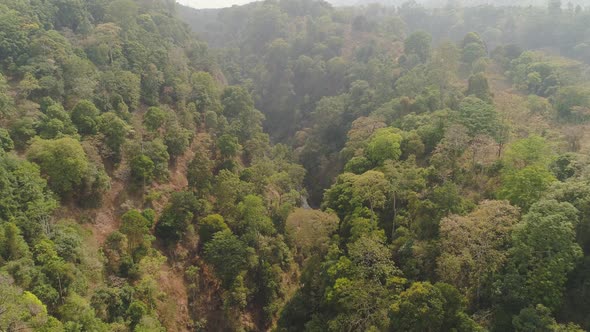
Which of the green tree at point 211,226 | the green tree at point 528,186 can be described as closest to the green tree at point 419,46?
the green tree at point 528,186

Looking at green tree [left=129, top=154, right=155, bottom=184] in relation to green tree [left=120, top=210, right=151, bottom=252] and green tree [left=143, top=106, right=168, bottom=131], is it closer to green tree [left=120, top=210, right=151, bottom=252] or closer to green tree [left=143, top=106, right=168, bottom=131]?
green tree [left=143, top=106, right=168, bottom=131]

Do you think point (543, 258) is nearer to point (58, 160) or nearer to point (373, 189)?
point (373, 189)

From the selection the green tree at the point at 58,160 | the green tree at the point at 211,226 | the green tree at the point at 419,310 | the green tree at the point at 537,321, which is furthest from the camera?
the green tree at the point at 211,226

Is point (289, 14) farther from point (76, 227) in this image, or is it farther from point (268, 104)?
point (76, 227)

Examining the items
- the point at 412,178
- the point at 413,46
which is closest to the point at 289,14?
the point at 413,46

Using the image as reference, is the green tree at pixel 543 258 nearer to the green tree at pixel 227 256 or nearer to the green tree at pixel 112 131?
the green tree at pixel 227 256

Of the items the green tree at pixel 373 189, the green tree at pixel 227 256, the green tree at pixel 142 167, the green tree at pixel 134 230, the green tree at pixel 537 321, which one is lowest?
the green tree at pixel 227 256

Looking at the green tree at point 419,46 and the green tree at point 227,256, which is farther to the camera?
the green tree at point 419,46

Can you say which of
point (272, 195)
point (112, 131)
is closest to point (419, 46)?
point (272, 195)

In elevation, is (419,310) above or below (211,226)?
above

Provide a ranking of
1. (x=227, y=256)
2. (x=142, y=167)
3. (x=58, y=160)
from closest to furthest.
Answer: (x=58, y=160) < (x=227, y=256) < (x=142, y=167)
